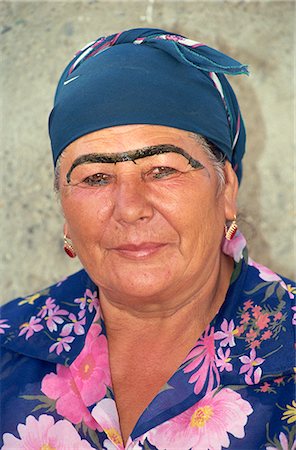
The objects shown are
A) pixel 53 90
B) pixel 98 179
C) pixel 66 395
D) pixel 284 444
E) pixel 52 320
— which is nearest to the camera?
pixel 284 444

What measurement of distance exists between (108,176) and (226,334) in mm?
637

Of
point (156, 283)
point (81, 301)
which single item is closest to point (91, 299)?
point (81, 301)

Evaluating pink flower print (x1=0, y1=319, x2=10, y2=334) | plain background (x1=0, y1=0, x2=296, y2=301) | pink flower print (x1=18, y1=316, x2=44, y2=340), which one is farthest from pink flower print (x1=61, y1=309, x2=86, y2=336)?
plain background (x1=0, y1=0, x2=296, y2=301)

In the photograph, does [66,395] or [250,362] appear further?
[66,395]

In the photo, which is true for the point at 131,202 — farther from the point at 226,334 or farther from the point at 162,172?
the point at 226,334

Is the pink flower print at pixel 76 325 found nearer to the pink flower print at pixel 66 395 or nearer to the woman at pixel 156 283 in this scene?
the woman at pixel 156 283

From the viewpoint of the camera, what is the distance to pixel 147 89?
94.3 inches

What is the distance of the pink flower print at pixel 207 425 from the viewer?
2.30m

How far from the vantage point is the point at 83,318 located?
9.05ft

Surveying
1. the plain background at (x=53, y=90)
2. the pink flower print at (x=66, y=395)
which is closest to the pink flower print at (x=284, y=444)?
the pink flower print at (x=66, y=395)

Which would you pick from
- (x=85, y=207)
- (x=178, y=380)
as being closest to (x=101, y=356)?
(x=178, y=380)

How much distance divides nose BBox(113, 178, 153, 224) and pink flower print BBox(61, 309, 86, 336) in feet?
1.79

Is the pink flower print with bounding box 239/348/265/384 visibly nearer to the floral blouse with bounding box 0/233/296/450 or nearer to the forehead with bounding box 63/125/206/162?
the floral blouse with bounding box 0/233/296/450

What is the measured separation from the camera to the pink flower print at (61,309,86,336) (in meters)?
2.72
